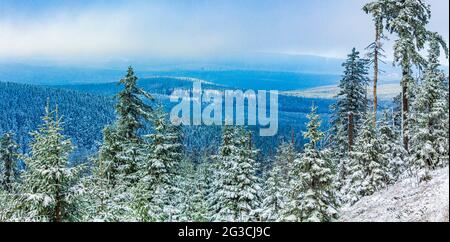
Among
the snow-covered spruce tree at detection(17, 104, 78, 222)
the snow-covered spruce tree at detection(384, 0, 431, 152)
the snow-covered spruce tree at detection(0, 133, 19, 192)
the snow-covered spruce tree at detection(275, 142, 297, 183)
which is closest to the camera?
the snow-covered spruce tree at detection(17, 104, 78, 222)

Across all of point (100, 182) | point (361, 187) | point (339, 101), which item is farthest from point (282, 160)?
point (100, 182)

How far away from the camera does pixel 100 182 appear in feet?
48.9

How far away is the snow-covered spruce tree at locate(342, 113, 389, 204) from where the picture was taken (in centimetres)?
2070

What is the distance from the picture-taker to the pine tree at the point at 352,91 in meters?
29.4

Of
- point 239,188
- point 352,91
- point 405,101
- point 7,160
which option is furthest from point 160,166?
point 7,160

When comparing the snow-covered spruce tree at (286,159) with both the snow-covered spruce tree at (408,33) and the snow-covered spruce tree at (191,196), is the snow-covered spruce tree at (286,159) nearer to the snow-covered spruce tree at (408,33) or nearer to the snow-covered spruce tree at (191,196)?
the snow-covered spruce tree at (191,196)

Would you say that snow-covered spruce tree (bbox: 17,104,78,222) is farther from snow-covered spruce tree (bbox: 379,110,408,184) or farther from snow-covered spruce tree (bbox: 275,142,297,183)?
snow-covered spruce tree (bbox: 275,142,297,183)

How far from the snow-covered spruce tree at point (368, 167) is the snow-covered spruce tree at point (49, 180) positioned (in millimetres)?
13796

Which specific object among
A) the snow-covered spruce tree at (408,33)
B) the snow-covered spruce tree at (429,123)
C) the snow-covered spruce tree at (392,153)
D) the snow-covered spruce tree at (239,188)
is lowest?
the snow-covered spruce tree at (239,188)

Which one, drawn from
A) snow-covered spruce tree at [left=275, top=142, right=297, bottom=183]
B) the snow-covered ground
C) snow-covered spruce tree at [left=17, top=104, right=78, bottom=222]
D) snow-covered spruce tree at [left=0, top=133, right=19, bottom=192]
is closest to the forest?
snow-covered spruce tree at [left=17, top=104, right=78, bottom=222]

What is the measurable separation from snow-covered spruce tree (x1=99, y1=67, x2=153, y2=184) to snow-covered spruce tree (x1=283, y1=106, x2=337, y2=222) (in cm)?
1109

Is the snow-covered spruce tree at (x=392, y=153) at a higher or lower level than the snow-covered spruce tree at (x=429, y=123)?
lower

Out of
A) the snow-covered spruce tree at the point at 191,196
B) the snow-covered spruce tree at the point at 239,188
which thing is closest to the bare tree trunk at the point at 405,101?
the snow-covered spruce tree at the point at 239,188
